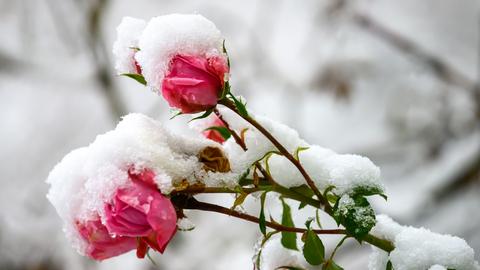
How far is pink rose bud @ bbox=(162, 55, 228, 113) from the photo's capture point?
33 cm

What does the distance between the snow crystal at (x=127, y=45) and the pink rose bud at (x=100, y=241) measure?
0.10m

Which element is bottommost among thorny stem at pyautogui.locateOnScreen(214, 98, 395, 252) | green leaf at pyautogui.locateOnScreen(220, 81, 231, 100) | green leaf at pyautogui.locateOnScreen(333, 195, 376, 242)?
green leaf at pyautogui.locateOnScreen(333, 195, 376, 242)

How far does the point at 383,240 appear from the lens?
0.39 meters

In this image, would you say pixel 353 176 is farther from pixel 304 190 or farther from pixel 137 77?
pixel 137 77

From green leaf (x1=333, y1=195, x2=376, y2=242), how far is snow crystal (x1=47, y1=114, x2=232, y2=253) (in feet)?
0.27

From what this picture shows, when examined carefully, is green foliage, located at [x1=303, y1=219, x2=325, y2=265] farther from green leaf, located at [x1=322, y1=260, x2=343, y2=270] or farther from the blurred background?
the blurred background

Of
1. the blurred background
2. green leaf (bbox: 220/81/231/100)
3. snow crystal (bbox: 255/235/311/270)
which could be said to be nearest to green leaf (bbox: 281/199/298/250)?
snow crystal (bbox: 255/235/311/270)

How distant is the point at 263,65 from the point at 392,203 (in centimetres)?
82

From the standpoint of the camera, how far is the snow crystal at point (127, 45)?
368mm

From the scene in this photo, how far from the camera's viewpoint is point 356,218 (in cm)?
34

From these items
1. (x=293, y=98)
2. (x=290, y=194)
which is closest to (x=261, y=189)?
(x=290, y=194)

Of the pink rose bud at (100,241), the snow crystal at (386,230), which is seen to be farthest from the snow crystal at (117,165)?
the snow crystal at (386,230)

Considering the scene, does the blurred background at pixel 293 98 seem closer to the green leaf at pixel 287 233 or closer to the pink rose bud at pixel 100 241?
the green leaf at pixel 287 233

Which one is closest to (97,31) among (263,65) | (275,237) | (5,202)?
(263,65)
